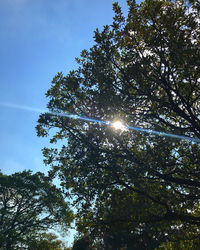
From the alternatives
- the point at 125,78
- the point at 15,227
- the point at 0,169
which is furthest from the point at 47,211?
the point at 125,78

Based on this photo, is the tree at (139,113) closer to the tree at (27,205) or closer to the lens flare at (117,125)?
the lens flare at (117,125)

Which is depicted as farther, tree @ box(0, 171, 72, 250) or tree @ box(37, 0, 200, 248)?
tree @ box(0, 171, 72, 250)

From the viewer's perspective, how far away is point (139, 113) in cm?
1200

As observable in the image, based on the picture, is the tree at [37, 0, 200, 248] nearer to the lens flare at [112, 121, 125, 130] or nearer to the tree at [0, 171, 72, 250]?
the lens flare at [112, 121, 125, 130]

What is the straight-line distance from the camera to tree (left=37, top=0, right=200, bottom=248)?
957cm

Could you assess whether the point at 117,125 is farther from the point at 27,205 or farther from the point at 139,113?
the point at 27,205

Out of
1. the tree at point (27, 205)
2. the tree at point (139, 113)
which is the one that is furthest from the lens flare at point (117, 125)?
the tree at point (27, 205)

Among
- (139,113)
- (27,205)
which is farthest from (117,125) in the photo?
(27,205)

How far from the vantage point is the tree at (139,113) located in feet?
31.4

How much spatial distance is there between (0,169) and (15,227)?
389 inches

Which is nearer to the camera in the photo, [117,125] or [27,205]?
[117,125]

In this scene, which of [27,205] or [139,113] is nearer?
[139,113]

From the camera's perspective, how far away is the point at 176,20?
9.34 meters

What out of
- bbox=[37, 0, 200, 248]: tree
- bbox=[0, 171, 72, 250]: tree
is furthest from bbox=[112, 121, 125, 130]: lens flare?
bbox=[0, 171, 72, 250]: tree
